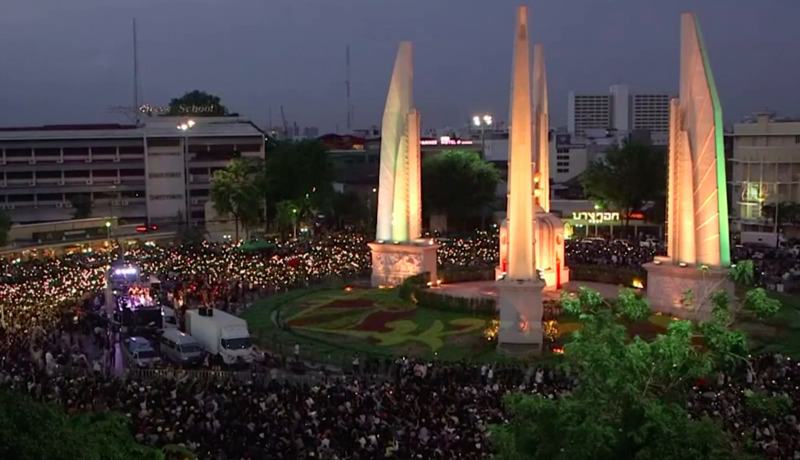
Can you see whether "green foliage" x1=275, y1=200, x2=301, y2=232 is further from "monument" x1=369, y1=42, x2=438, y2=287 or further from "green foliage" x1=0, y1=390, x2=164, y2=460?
"green foliage" x1=0, y1=390, x2=164, y2=460

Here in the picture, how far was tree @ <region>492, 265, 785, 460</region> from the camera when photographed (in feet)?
39.2

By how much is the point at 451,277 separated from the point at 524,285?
42.7 ft

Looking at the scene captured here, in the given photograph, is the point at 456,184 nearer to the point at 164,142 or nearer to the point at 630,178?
the point at 630,178

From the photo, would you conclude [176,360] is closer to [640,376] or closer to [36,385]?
[36,385]

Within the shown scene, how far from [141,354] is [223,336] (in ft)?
8.70

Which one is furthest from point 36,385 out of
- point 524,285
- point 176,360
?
point 524,285

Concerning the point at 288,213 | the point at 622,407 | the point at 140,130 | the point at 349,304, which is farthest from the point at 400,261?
the point at 140,130

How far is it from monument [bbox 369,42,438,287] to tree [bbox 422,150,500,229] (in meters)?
23.6

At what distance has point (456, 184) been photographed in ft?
228

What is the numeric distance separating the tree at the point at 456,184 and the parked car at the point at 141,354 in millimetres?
40262

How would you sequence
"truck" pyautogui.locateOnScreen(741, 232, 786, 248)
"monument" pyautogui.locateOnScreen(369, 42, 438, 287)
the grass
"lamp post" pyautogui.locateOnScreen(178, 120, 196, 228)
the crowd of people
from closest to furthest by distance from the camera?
1. the crowd of people
2. the grass
3. "monument" pyautogui.locateOnScreen(369, 42, 438, 287)
4. "truck" pyautogui.locateOnScreen(741, 232, 786, 248)
5. "lamp post" pyautogui.locateOnScreen(178, 120, 196, 228)

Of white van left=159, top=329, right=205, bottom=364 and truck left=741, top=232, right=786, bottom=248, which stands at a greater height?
truck left=741, top=232, right=786, bottom=248

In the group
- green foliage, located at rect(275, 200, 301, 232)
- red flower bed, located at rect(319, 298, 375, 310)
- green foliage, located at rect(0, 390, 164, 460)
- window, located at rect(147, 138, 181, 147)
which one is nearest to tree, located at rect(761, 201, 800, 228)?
green foliage, located at rect(275, 200, 301, 232)

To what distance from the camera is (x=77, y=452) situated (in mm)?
11812
